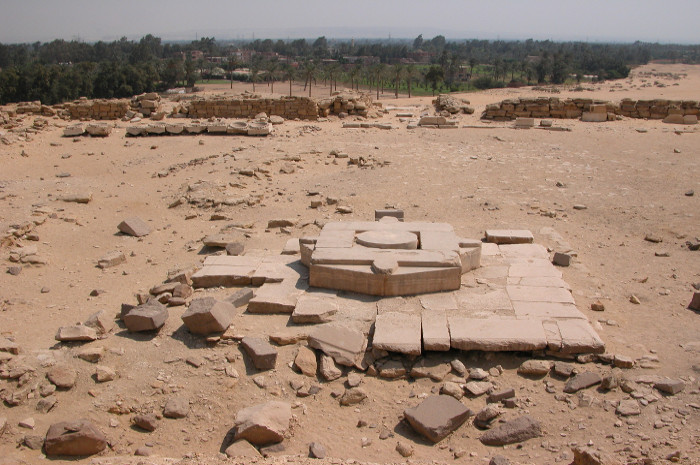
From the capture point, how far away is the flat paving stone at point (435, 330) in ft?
18.4

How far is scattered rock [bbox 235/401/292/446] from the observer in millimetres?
4539

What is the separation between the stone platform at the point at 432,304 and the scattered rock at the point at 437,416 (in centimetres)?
77

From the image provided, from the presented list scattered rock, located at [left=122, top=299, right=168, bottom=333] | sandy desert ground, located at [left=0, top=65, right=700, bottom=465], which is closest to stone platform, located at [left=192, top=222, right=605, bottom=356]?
sandy desert ground, located at [left=0, top=65, right=700, bottom=465]

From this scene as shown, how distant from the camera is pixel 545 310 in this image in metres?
6.23

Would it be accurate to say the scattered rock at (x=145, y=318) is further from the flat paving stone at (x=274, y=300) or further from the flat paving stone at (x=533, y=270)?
the flat paving stone at (x=533, y=270)

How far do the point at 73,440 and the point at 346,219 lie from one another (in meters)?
6.19

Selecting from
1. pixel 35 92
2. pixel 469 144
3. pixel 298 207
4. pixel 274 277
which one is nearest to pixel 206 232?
pixel 298 207

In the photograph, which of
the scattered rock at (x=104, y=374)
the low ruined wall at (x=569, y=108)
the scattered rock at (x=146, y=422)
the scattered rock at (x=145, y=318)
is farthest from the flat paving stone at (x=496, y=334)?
the low ruined wall at (x=569, y=108)

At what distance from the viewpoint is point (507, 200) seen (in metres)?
10.9

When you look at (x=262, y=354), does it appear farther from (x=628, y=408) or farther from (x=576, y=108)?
(x=576, y=108)

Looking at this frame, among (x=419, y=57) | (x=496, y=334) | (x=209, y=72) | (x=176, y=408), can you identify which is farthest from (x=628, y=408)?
(x=419, y=57)

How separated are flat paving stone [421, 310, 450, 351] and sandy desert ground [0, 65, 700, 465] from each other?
0.32 meters

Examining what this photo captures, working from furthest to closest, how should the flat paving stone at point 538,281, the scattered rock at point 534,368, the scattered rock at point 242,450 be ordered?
the flat paving stone at point 538,281, the scattered rock at point 534,368, the scattered rock at point 242,450

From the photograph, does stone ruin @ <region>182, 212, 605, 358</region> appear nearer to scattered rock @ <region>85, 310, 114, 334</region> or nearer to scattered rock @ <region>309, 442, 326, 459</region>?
scattered rock @ <region>309, 442, 326, 459</region>
